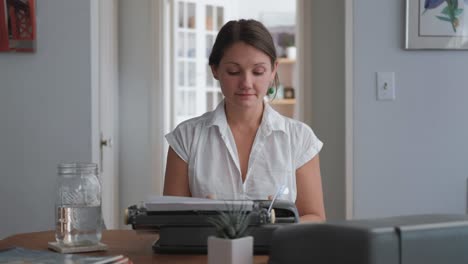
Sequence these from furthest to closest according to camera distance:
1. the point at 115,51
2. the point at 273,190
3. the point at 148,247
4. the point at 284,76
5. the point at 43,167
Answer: the point at 284,76 < the point at 115,51 < the point at 43,167 < the point at 273,190 < the point at 148,247

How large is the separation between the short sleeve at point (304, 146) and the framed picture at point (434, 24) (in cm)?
98

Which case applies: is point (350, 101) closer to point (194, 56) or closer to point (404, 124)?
point (404, 124)

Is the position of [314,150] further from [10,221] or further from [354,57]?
[10,221]

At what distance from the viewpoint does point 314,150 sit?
2.00 m

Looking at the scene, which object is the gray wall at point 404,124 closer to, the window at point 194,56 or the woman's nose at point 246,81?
the woman's nose at point 246,81

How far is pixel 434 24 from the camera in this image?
276cm

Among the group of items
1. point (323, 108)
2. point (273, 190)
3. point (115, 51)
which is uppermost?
point (115, 51)

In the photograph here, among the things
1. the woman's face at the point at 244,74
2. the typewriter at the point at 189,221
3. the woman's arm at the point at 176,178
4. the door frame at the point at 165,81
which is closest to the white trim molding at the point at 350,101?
the door frame at the point at 165,81

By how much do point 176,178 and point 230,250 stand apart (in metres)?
0.91

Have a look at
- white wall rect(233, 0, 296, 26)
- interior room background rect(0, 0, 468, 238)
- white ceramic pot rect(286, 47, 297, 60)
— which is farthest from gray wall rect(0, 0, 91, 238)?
white wall rect(233, 0, 296, 26)

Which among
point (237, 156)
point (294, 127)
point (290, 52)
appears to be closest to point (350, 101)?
point (294, 127)

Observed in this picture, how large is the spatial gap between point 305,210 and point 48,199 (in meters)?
1.24

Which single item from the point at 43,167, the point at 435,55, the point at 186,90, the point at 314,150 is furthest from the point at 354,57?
the point at 186,90

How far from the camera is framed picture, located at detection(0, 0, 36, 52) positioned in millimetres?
2650
